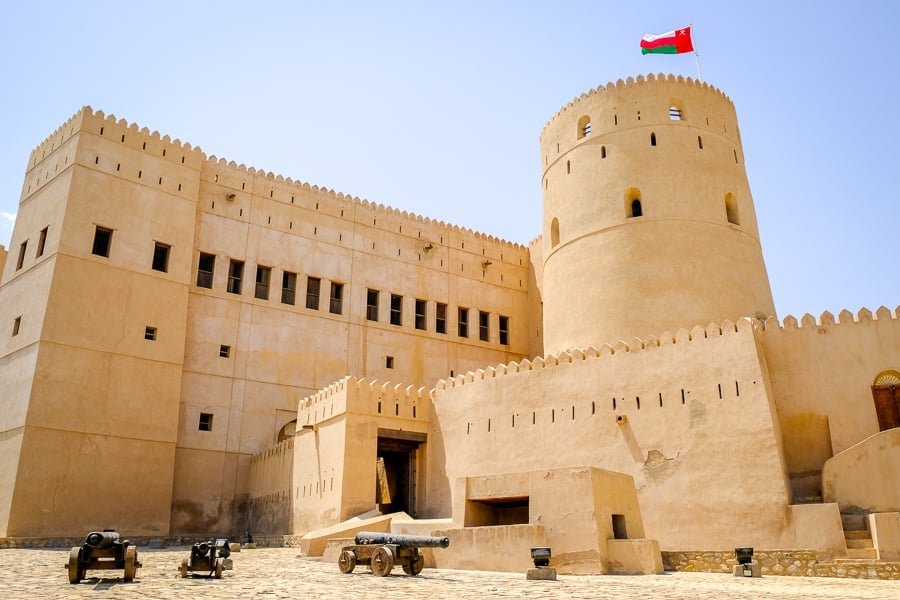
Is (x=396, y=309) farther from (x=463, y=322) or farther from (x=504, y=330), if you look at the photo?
(x=504, y=330)

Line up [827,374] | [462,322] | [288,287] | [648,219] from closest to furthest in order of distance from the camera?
[827,374] < [648,219] < [288,287] < [462,322]

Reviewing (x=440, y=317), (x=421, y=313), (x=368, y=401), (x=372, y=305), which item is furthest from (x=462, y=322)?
(x=368, y=401)

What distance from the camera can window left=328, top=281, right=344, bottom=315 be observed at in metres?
23.5

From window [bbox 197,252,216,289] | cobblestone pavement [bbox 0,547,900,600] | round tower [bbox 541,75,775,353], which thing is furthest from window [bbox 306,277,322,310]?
cobblestone pavement [bbox 0,547,900,600]

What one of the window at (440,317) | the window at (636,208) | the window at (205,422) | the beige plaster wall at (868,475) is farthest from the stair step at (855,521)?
the window at (205,422)

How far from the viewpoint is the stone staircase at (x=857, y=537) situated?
1015cm

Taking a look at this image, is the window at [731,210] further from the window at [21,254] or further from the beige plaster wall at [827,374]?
the window at [21,254]

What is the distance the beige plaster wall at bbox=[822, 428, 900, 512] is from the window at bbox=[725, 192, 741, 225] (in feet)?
26.4

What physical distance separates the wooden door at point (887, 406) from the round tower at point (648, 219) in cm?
463

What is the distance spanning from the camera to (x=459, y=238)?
26578 millimetres

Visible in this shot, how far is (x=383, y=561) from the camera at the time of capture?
29.5ft

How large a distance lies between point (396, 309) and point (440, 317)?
1681mm

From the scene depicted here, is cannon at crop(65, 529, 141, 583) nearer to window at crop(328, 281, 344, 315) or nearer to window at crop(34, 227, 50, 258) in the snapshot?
window at crop(34, 227, 50, 258)

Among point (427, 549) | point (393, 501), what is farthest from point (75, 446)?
point (427, 549)
